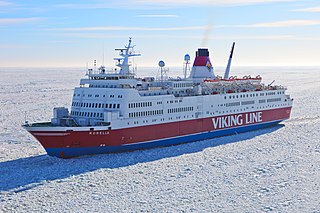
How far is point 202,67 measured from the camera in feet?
115

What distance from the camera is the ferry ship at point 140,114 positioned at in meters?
23.1

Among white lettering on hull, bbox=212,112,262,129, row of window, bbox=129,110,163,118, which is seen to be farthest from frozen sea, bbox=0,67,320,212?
row of window, bbox=129,110,163,118

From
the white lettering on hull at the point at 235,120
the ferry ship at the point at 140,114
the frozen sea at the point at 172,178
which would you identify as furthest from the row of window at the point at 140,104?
the white lettering on hull at the point at 235,120

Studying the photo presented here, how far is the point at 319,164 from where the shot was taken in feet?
73.8

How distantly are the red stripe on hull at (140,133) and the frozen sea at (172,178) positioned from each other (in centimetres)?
90

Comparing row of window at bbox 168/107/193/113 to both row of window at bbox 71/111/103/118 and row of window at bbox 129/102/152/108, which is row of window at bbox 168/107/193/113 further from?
row of window at bbox 71/111/103/118

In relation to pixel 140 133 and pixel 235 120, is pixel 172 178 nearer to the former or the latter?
pixel 140 133

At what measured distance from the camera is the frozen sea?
54.4 feet

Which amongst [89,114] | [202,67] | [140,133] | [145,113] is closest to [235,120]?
[202,67]

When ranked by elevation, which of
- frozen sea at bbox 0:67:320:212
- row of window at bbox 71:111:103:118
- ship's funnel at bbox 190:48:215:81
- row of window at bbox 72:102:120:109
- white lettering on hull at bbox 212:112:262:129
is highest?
ship's funnel at bbox 190:48:215:81

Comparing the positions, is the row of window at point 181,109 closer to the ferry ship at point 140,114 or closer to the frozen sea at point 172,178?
the ferry ship at point 140,114

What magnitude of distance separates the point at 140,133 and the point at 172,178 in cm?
587

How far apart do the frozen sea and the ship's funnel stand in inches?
288

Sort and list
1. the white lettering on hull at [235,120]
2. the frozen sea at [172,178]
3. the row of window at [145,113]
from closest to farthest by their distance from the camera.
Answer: the frozen sea at [172,178] → the row of window at [145,113] → the white lettering on hull at [235,120]
